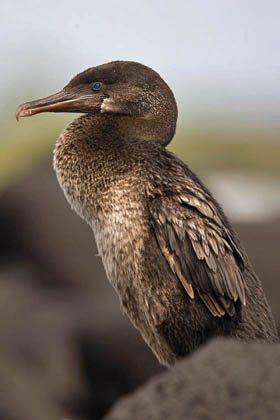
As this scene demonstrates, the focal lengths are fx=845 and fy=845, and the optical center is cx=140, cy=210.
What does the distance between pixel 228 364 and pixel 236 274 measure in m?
1.89

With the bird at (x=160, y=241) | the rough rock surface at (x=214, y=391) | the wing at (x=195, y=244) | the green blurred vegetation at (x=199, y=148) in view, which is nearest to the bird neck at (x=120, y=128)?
the bird at (x=160, y=241)

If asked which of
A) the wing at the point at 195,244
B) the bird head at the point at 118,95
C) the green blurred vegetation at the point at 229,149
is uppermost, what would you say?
the bird head at the point at 118,95

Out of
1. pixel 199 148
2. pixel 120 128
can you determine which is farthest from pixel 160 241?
pixel 199 148

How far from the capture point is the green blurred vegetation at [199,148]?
13.9 metres

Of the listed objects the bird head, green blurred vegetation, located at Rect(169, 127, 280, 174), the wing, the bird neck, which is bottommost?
green blurred vegetation, located at Rect(169, 127, 280, 174)

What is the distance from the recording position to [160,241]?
4.98m

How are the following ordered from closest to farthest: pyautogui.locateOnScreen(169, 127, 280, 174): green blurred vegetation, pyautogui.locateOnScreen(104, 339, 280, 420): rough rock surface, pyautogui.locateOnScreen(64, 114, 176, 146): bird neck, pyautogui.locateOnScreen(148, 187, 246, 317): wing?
1. pyautogui.locateOnScreen(104, 339, 280, 420): rough rock surface
2. pyautogui.locateOnScreen(148, 187, 246, 317): wing
3. pyautogui.locateOnScreen(64, 114, 176, 146): bird neck
4. pyautogui.locateOnScreen(169, 127, 280, 174): green blurred vegetation

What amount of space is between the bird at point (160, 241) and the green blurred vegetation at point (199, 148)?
7.59 meters

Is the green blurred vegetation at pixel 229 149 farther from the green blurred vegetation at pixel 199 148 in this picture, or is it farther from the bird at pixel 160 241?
the bird at pixel 160 241

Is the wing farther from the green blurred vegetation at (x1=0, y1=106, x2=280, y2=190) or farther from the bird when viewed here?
the green blurred vegetation at (x1=0, y1=106, x2=280, y2=190)

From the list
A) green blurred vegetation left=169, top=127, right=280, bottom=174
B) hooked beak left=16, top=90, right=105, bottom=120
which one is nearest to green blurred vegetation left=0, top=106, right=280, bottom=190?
green blurred vegetation left=169, top=127, right=280, bottom=174

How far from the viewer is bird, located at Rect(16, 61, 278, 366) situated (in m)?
4.99

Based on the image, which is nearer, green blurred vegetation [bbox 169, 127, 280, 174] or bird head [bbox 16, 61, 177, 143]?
bird head [bbox 16, 61, 177, 143]

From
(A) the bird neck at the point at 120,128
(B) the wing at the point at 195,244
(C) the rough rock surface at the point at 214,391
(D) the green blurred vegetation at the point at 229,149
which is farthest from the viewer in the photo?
(D) the green blurred vegetation at the point at 229,149
